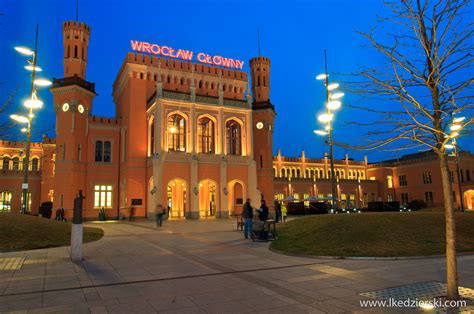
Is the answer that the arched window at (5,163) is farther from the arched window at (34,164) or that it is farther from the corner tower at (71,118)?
the corner tower at (71,118)

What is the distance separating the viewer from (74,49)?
38844 millimetres

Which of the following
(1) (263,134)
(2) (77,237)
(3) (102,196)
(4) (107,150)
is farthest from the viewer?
(1) (263,134)

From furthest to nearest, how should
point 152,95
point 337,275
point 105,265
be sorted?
point 152,95
point 105,265
point 337,275

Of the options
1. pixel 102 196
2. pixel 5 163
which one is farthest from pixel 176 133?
pixel 5 163

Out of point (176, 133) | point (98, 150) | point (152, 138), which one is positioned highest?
point (176, 133)

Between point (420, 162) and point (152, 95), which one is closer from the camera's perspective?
point (152, 95)

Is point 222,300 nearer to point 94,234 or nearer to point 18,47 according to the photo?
point 94,234

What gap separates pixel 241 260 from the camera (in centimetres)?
1064

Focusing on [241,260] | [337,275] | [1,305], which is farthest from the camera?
[241,260]

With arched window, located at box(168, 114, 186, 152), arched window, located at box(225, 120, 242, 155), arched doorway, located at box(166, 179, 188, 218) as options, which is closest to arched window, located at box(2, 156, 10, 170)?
arched doorway, located at box(166, 179, 188, 218)

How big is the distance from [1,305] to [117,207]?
1348 inches

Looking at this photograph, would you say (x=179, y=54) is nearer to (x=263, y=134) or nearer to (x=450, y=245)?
(x=263, y=134)

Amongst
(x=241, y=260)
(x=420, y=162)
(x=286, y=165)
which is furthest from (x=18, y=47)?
(x=420, y=162)

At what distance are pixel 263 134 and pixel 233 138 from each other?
17.9 feet
